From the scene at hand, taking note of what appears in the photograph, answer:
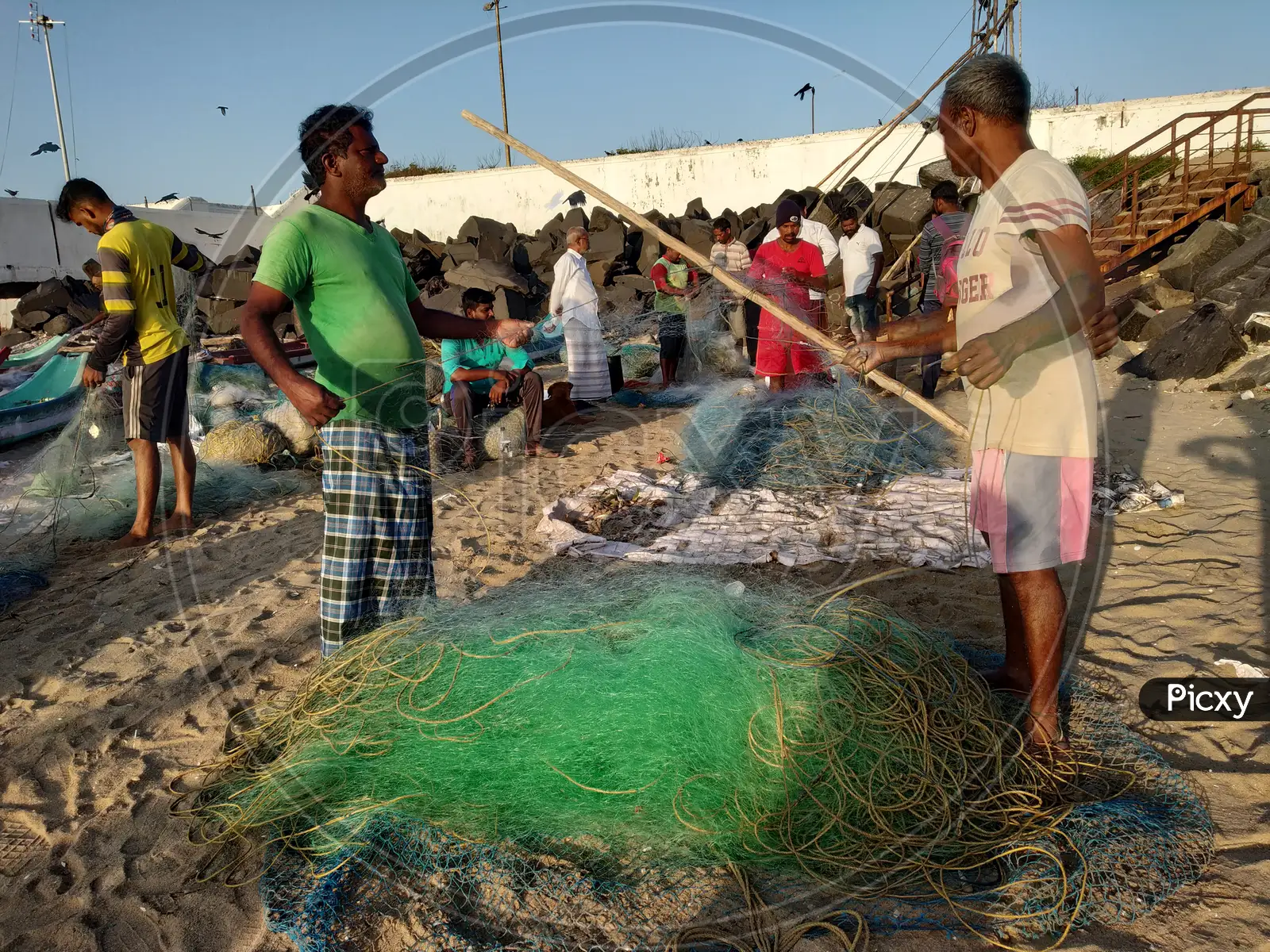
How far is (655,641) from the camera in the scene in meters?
2.37

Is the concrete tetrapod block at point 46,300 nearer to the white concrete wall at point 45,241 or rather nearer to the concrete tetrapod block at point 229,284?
the concrete tetrapod block at point 229,284

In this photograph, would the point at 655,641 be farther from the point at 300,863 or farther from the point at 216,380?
the point at 216,380

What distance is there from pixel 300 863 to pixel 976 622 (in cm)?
263

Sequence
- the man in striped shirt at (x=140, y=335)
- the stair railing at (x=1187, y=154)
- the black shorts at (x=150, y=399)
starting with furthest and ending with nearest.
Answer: the stair railing at (x=1187, y=154) < the black shorts at (x=150, y=399) < the man in striped shirt at (x=140, y=335)

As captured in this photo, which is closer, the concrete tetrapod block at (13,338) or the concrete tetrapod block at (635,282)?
the concrete tetrapod block at (635,282)

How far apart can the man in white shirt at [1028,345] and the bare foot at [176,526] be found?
14.8 ft

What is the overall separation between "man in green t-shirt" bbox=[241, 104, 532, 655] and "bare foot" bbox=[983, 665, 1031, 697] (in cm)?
194

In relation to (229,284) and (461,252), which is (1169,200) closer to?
(461,252)

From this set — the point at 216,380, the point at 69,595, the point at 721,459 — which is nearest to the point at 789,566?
the point at 721,459

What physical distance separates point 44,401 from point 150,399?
4558mm

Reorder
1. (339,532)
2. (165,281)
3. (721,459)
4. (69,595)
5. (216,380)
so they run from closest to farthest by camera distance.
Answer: (339,532), (69,595), (165,281), (721,459), (216,380)

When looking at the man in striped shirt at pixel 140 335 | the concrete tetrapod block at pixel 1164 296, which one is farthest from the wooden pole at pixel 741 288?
the concrete tetrapod block at pixel 1164 296

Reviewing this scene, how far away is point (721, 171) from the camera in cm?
2100

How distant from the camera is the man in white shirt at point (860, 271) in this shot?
794 cm
